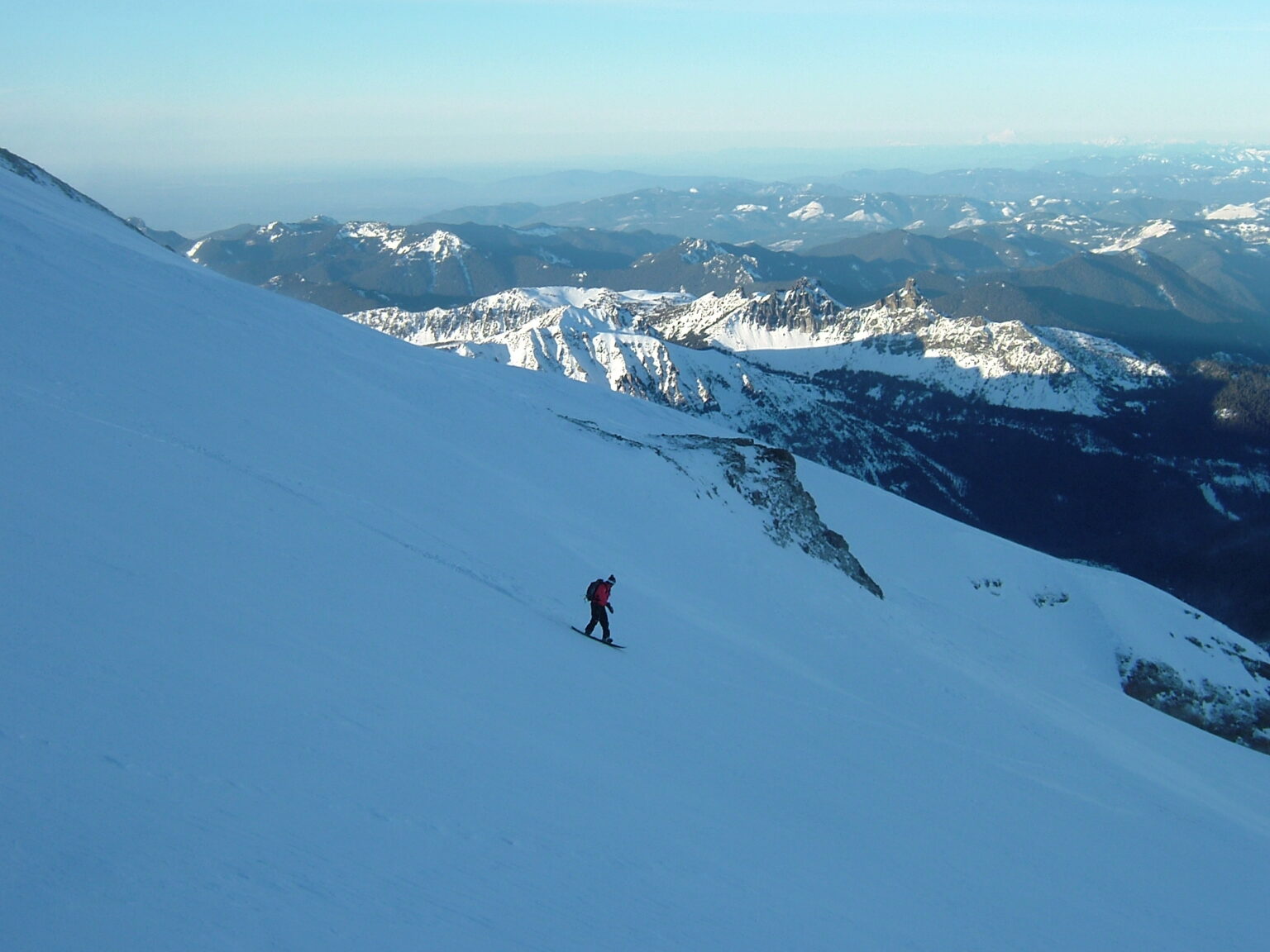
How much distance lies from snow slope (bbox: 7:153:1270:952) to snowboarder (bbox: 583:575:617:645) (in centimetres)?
96

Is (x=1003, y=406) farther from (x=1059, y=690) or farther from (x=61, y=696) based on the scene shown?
(x=61, y=696)

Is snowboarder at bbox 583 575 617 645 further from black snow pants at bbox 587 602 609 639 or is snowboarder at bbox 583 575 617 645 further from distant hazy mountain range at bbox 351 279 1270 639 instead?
distant hazy mountain range at bbox 351 279 1270 639

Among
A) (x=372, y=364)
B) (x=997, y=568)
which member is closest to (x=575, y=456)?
(x=372, y=364)

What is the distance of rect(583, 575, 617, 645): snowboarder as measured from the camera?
1825 centimetres

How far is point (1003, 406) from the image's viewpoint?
633 ft

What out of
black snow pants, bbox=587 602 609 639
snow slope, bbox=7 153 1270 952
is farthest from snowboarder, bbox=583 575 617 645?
snow slope, bbox=7 153 1270 952

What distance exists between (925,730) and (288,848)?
659 inches

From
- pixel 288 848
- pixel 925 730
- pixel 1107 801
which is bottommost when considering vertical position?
pixel 1107 801

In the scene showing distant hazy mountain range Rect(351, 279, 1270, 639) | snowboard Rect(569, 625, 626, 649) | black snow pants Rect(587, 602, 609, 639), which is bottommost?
distant hazy mountain range Rect(351, 279, 1270, 639)

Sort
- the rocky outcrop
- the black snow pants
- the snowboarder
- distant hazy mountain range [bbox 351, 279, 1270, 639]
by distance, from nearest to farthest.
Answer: the snowboarder, the black snow pants, the rocky outcrop, distant hazy mountain range [bbox 351, 279, 1270, 639]

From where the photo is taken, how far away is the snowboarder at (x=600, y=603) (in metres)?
18.2

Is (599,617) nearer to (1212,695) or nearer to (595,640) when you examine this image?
(595,640)

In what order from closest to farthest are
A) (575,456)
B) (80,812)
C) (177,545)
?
(80,812)
(177,545)
(575,456)

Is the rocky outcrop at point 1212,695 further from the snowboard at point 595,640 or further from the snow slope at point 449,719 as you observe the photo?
the snowboard at point 595,640
